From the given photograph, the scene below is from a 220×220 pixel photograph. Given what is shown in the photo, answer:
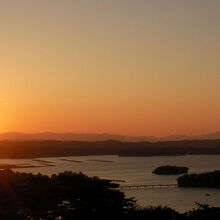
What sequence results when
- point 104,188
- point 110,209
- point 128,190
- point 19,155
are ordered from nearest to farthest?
point 110,209 → point 104,188 → point 128,190 → point 19,155

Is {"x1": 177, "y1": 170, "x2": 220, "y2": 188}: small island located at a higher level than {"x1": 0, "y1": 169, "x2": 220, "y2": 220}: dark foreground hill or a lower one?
lower

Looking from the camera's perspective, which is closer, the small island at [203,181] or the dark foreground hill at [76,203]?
the dark foreground hill at [76,203]

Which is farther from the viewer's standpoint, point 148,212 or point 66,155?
point 66,155

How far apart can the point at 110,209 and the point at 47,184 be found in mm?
2609

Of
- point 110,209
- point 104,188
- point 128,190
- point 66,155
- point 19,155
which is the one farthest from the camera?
point 66,155

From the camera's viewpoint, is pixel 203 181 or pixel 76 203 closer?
pixel 76 203

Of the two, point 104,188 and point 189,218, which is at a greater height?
point 104,188

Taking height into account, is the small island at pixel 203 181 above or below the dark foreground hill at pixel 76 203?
below

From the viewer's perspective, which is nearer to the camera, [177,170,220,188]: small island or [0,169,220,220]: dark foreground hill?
[0,169,220,220]: dark foreground hill

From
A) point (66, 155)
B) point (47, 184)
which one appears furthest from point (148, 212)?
point (66, 155)

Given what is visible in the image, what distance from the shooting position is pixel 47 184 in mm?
14336

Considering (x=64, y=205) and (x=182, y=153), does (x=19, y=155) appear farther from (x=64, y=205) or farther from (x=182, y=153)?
(x=64, y=205)

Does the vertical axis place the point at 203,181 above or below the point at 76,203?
below

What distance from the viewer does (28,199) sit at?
45.1 ft
